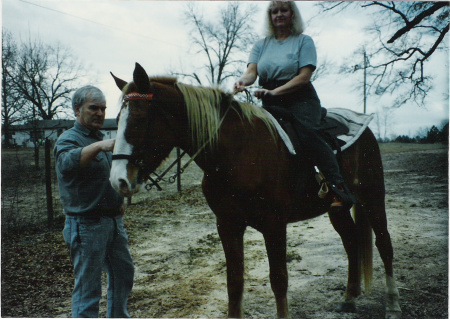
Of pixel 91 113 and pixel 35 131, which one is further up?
pixel 35 131

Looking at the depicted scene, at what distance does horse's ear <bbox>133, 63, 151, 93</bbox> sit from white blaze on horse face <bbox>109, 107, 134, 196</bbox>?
0.52 feet

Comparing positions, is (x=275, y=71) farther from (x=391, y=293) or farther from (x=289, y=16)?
(x=391, y=293)

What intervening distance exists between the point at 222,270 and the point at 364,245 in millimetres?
1730

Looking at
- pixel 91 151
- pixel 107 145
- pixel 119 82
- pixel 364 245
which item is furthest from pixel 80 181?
pixel 364 245

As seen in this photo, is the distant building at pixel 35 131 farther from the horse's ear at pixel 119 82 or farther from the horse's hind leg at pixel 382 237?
the horse's hind leg at pixel 382 237

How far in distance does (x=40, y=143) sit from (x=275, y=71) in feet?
14.9

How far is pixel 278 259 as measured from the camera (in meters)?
2.48

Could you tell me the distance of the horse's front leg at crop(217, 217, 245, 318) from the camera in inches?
100

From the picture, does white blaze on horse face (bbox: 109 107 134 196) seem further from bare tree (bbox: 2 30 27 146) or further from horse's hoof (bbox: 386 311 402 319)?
horse's hoof (bbox: 386 311 402 319)

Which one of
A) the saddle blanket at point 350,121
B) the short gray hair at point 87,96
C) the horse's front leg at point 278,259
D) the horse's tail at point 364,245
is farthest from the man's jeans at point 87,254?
the horse's tail at point 364,245

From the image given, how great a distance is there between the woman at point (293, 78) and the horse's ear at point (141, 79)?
0.80 metres

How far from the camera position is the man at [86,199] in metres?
2.25

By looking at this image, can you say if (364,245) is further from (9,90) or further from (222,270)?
(9,90)

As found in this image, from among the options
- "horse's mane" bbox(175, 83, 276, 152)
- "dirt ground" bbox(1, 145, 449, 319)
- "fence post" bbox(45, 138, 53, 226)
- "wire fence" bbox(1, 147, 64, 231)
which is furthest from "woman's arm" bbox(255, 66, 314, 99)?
"fence post" bbox(45, 138, 53, 226)
